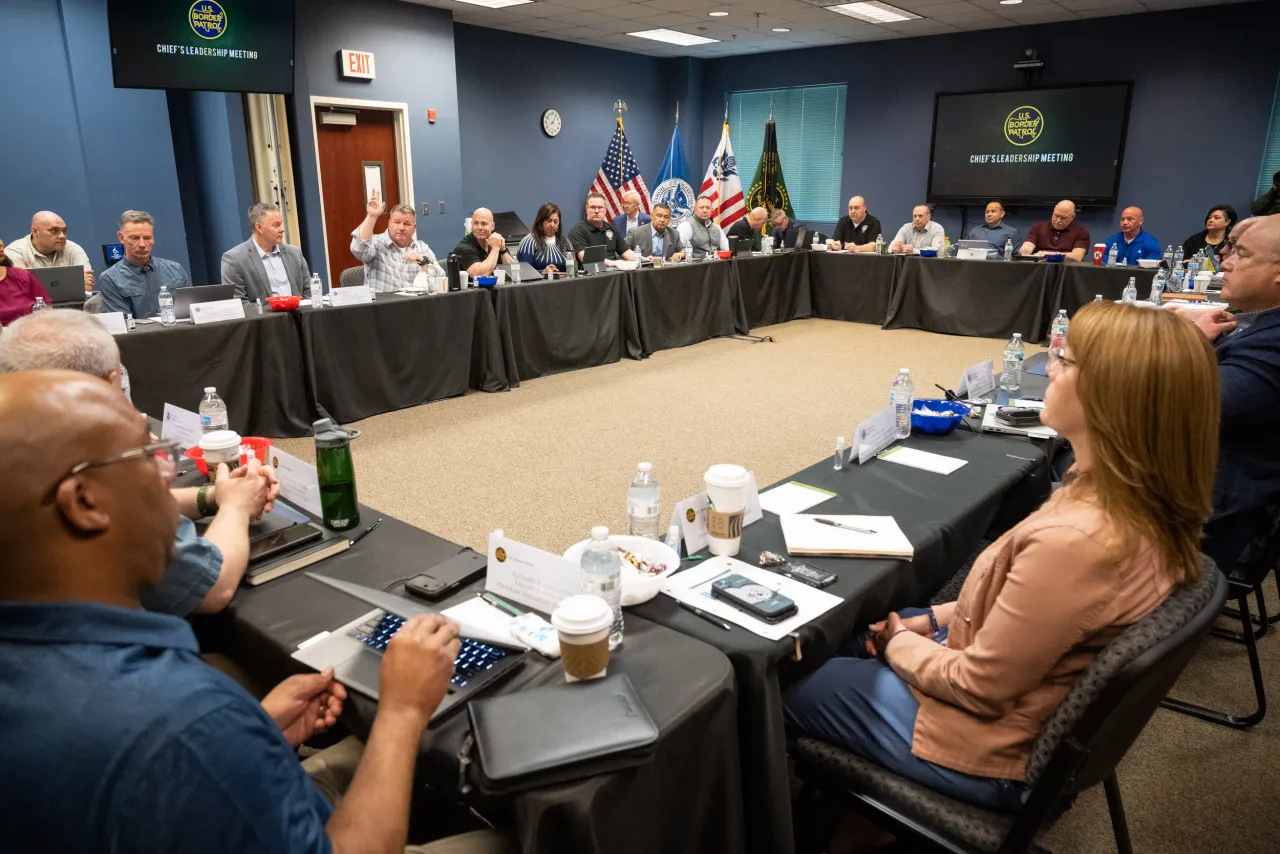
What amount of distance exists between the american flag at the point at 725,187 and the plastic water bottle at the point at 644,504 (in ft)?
25.8

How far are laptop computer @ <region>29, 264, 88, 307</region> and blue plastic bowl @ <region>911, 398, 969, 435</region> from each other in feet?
11.7

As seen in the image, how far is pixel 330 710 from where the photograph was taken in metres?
1.13

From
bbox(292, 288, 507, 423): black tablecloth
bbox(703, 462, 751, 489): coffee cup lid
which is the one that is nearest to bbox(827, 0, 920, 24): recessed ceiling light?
bbox(292, 288, 507, 423): black tablecloth

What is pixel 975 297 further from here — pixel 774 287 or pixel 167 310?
pixel 167 310

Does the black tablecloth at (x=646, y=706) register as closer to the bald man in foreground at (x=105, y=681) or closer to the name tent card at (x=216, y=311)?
the bald man in foreground at (x=105, y=681)

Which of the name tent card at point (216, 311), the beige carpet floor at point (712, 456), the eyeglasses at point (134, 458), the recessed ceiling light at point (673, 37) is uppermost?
the recessed ceiling light at point (673, 37)

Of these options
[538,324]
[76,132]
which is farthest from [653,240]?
[76,132]

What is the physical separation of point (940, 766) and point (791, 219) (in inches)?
357

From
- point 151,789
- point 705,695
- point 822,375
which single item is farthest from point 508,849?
point 822,375

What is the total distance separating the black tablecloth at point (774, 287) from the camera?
7137mm

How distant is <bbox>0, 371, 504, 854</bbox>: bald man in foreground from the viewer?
64 cm

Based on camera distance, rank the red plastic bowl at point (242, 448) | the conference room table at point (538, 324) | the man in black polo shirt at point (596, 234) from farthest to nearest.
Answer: the man in black polo shirt at point (596, 234)
the conference room table at point (538, 324)
the red plastic bowl at point (242, 448)

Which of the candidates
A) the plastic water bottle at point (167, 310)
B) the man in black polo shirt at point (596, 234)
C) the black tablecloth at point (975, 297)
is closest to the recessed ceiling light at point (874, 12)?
the black tablecloth at point (975, 297)

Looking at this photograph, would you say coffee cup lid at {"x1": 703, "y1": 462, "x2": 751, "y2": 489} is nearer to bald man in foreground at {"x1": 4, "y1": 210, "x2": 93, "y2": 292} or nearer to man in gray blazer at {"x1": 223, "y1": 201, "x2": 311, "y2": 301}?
man in gray blazer at {"x1": 223, "y1": 201, "x2": 311, "y2": 301}
